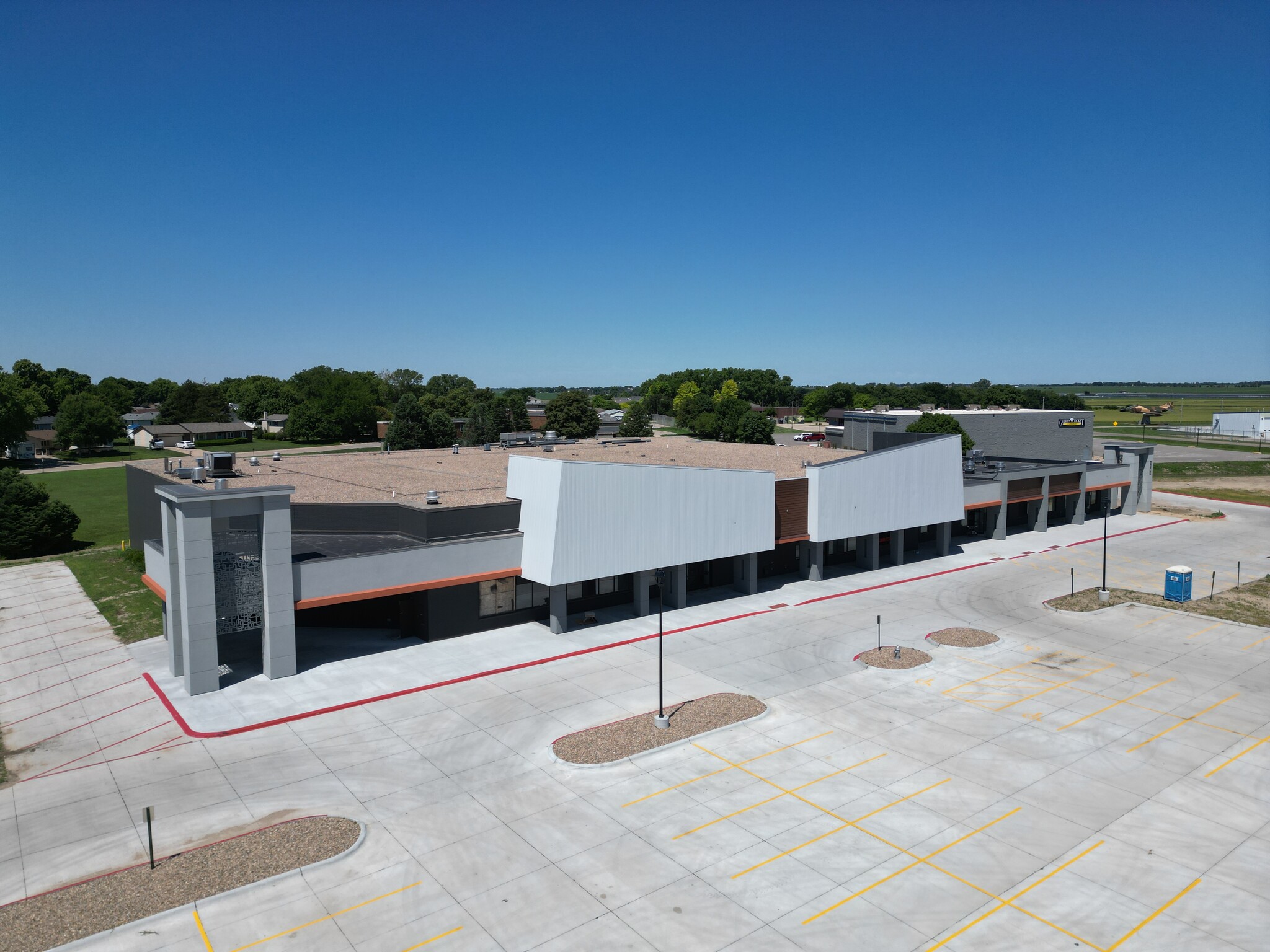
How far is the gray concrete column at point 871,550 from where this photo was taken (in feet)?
160

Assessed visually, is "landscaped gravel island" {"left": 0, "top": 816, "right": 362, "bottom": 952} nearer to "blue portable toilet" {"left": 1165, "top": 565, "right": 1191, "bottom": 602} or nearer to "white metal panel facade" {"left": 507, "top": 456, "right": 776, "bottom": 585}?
"white metal panel facade" {"left": 507, "top": 456, "right": 776, "bottom": 585}

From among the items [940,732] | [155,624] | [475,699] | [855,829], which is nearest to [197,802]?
[475,699]

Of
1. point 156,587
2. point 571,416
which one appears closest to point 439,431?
point 571,416

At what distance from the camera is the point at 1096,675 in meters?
31.7

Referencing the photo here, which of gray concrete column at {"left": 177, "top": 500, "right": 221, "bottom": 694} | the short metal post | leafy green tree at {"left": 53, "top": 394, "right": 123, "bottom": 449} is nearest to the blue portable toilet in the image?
gray concrete column at {"left": 177, "top": 500, "right": 221, "bottom": 694}

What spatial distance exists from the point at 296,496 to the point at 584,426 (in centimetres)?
9800

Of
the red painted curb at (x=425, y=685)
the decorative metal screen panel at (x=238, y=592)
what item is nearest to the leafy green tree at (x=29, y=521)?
the red painted curb at (x=425, y=685)

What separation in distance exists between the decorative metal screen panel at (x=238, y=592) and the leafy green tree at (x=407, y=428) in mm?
95521

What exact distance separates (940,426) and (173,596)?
232 feet

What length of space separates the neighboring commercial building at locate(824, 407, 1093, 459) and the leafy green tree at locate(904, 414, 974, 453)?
579cm

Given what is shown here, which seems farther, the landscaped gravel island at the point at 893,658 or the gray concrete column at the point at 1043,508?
the gray concrete column at the point at 1043,508

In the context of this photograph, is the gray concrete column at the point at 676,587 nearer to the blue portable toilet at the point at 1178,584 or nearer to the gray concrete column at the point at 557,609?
the gray concrete column at the point at 557,609

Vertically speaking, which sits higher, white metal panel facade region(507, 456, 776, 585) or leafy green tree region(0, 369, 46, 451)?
leafy green tree region(0, 369, 46, 451)

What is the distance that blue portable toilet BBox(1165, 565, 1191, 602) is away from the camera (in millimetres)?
41938
